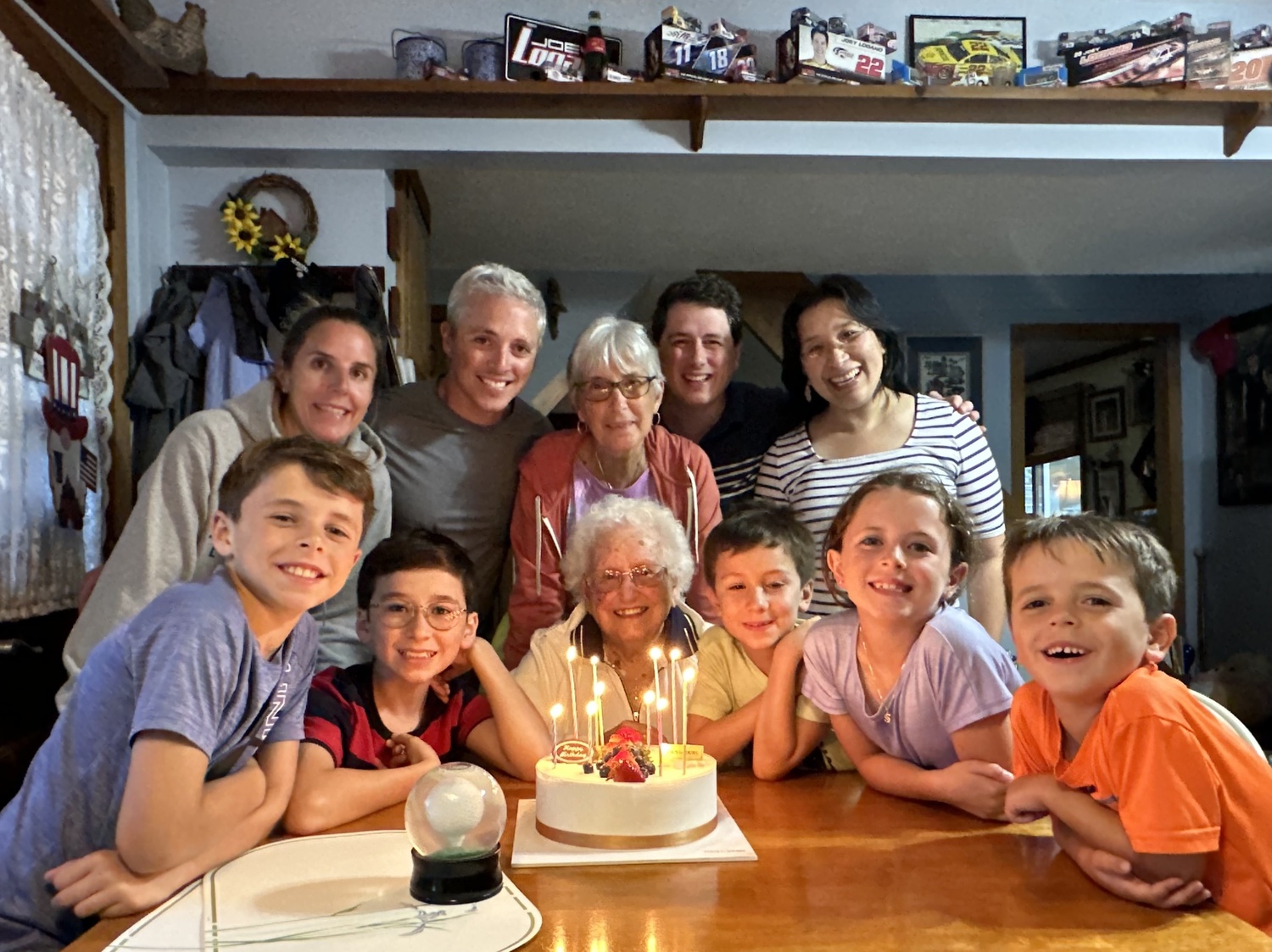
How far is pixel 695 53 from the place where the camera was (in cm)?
329

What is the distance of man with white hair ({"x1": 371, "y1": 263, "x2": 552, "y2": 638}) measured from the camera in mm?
2428

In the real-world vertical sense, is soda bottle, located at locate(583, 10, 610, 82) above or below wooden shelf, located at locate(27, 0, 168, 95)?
above

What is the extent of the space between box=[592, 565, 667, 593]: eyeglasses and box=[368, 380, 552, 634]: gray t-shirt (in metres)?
0.49

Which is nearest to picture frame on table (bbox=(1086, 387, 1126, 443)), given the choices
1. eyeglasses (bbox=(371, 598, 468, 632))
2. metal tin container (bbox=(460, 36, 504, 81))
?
metal tin container (bbox=(460, 36, 504, 81))

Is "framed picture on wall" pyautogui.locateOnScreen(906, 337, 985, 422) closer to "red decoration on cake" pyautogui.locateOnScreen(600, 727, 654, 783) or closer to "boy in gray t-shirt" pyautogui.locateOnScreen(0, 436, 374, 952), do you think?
"red decoration on cake" pyautogui.locateOnScreen(600, 727, 654, 783)

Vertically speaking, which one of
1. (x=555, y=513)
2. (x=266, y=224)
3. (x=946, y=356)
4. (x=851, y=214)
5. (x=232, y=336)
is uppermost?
(x=851, y=214)

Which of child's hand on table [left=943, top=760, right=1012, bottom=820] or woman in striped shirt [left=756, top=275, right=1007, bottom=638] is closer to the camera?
child's hand on table [left=943, top=760, right=1012, bottom=820]

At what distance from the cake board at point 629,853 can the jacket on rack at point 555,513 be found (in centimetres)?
90

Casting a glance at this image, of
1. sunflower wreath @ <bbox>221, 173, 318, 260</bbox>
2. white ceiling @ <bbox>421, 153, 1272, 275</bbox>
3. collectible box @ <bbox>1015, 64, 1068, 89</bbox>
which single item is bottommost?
sunflower wreath @ <bbox>221, 173, 318, 260</bbox>

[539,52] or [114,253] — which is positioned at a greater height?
[539,52]

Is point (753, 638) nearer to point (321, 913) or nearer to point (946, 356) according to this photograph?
point (321, 913)

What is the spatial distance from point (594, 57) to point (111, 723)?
8.95 ft

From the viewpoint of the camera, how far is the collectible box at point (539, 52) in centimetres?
326

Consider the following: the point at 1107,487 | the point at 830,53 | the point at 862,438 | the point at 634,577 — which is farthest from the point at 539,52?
the point at 1107,487
